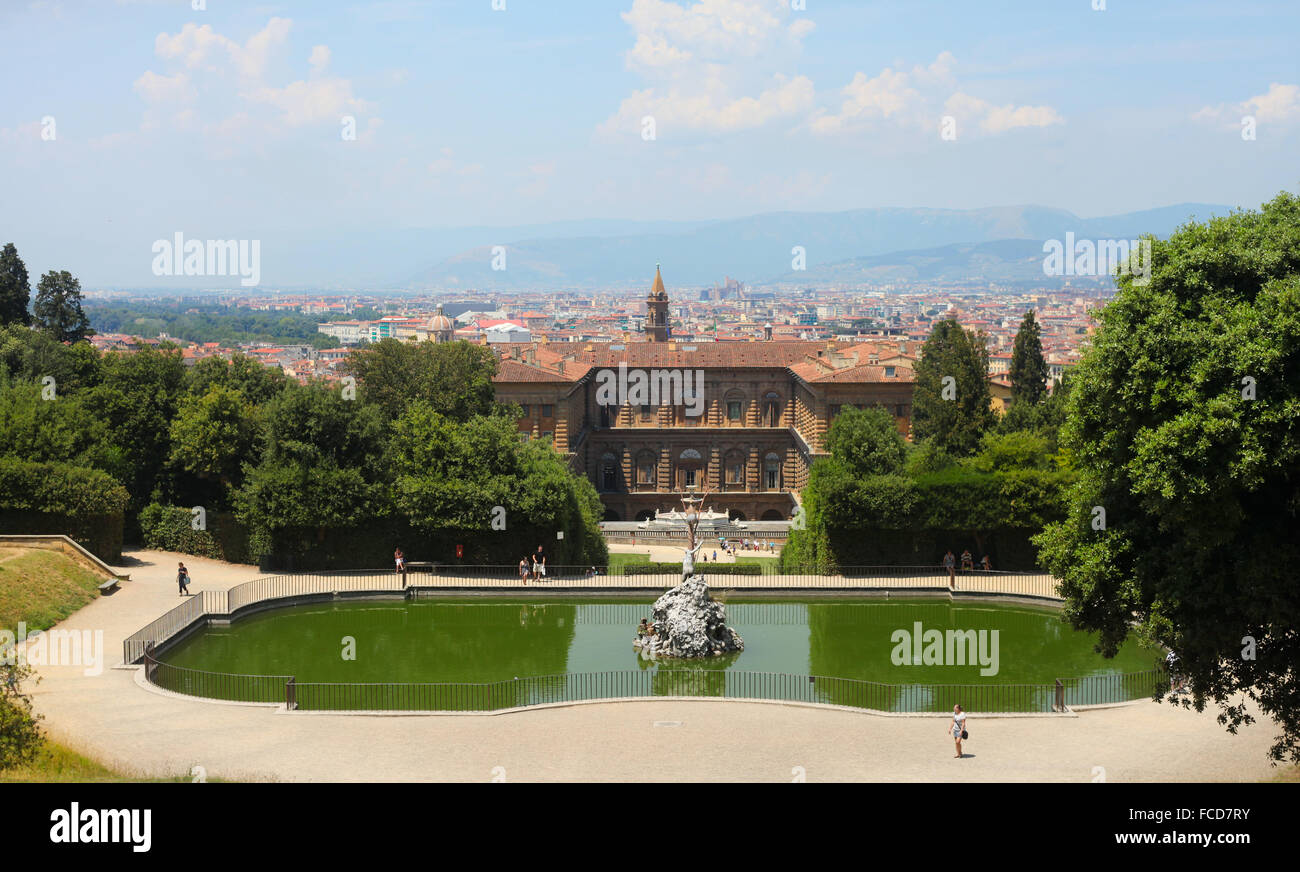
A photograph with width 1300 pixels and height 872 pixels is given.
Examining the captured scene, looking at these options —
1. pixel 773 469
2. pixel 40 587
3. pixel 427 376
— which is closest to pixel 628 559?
pixel 427 376

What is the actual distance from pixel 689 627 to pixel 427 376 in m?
28.8

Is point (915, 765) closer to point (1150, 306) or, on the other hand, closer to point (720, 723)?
point (720, 723)

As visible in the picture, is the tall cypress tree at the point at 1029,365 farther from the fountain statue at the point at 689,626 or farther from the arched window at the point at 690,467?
the fountain statue at the point at 689,626

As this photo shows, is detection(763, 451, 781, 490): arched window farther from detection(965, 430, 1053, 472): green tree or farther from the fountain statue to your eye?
the fountain statue

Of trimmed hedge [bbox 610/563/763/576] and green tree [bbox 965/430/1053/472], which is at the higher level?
green tree [bbox 965/430/1053/472]

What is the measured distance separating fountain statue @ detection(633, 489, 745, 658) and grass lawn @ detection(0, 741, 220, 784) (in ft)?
47.9

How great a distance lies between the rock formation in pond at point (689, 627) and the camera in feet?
113

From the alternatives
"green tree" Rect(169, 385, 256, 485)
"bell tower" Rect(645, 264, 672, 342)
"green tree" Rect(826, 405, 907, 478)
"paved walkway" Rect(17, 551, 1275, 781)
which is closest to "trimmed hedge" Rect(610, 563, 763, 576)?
"green tree" Rect(826, 405, 907, 478)

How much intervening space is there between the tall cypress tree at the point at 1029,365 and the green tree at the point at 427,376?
106 ft

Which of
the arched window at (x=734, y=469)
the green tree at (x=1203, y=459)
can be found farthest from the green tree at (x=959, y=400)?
the green tree at (x=1203, y=459)

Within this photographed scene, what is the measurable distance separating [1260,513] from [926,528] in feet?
79.5

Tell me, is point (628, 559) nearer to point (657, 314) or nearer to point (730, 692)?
point (730, 692)

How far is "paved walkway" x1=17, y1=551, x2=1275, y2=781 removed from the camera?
23.5 meters
